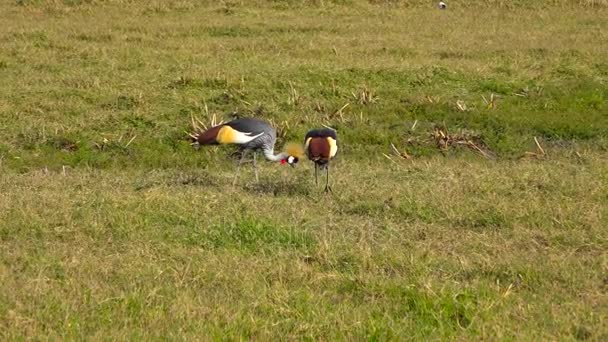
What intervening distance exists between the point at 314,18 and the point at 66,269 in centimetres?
1345

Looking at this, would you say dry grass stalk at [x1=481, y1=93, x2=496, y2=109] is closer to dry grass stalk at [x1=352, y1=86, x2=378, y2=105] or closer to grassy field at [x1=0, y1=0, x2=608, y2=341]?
grassy field at [x1=0, y1=0, x2=608, y2=341]

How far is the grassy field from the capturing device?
3971 millimetres

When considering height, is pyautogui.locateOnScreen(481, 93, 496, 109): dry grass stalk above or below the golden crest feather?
below

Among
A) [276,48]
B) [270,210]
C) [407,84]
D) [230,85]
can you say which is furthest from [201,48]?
[270,210]

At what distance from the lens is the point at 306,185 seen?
716 cm

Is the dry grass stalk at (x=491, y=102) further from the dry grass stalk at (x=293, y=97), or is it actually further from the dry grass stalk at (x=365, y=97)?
the dry grass stalk at (x=293, y=97)

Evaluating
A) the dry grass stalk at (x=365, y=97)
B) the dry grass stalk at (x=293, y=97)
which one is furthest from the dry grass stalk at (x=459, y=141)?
the dry grass stalk at (x=293, y=97)

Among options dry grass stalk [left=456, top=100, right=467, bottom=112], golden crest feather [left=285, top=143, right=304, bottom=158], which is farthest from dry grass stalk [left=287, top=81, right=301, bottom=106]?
golden crest feather [left=285, top=143, right=304, bottom=158]

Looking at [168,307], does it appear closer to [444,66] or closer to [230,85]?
[230,85]

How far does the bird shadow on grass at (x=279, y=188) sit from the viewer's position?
6941mm

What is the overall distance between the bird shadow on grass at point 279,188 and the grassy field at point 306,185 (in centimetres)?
2

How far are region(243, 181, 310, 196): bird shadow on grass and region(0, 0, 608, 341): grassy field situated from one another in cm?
2

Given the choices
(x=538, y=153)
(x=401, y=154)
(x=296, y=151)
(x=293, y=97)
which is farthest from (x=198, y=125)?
(x=538, y=153)

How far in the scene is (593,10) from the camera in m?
18.5
